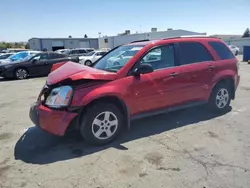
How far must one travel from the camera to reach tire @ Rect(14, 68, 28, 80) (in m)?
13.3

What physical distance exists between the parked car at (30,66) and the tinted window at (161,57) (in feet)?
35.9

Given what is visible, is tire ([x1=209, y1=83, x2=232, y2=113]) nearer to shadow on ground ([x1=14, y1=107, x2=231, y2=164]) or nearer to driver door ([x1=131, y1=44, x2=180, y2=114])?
shadow on ground ([x1=14, y1=107, x2=231, y2=164])

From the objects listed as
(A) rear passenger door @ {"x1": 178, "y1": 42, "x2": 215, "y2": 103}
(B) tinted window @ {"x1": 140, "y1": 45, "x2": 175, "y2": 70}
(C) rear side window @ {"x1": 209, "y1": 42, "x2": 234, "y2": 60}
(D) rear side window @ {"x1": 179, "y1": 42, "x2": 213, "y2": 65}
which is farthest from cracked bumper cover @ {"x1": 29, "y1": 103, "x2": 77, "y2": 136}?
(C) rear side window @ {"x1": 209, "y1": 42, "x2": 234, "y2": 60}

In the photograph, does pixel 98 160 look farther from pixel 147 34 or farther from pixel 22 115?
pixel 147 34

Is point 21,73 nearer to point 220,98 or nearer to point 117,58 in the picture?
point 117,58

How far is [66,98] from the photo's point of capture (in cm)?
364

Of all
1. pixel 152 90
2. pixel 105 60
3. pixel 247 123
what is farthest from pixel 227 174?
pixel 105 60

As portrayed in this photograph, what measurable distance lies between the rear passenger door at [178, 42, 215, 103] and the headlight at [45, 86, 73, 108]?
2286 millimetres

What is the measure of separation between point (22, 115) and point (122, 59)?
3142 millimetres

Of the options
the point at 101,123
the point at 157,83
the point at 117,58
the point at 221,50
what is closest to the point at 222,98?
the point at 221,50

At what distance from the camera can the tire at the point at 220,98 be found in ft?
17.7

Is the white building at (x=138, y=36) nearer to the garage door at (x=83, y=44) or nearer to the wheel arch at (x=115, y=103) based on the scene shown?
the garage door at (x=83, y=44)

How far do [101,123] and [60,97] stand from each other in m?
0.80

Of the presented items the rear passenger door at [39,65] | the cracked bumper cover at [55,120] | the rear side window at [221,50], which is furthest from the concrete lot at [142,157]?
the rear passenger door at [39,65]
